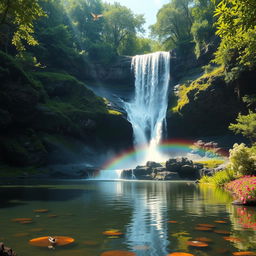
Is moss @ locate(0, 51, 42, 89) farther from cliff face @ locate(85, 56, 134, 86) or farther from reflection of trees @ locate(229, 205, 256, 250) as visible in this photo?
reflection of trees @ locate(229, 205, 256, 250)

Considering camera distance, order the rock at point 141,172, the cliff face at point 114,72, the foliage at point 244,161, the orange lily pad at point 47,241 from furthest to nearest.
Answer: the cliff face at point 114,72 → the rock at point 141,172 → the foliage at point 244,161 → the orange lily pad at point 47,241

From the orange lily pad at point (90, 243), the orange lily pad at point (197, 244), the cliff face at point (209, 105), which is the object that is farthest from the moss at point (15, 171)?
the orange lily pad at point (197, 244)

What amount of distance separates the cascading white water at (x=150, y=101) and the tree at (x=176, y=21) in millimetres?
13868

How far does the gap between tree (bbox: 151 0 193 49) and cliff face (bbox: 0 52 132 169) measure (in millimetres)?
31274

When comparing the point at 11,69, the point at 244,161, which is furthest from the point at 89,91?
the point at 244,161

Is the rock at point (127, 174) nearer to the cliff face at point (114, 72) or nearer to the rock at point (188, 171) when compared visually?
the rock at point (188, 171)

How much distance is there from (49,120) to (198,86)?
82.5 ft

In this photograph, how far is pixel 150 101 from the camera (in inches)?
2296

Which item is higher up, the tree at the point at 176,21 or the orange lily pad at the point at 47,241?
the tree at the point at 176,21

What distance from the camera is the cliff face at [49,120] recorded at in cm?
4097

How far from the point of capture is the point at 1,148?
40.5 metres

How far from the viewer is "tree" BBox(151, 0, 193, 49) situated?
71875mm

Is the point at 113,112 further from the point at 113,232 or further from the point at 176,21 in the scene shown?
the point at 113,232

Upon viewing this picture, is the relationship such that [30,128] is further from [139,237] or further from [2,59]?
[139,237]
